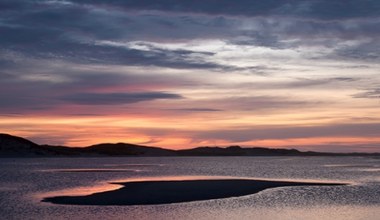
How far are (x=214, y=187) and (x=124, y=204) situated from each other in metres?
20.1

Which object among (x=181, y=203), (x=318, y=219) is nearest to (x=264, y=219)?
(x=318, y=219)

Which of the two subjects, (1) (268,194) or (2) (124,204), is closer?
(2) (124,204)

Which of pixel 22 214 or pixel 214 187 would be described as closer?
pixel 22 214

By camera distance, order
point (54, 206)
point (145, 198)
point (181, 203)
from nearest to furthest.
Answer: point (54, 206)
point (181, 203)
point (145, 198)

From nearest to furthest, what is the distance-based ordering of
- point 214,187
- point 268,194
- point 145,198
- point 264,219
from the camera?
point 264,219 < point 145,198 < point 268,194 < point 214,187

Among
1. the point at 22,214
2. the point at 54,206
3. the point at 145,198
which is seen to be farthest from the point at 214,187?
the point at 22,214

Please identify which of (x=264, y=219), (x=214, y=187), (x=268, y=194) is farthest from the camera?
(x=214, y=187)

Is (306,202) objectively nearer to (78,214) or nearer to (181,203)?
(181,203)

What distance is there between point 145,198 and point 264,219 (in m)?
16.4

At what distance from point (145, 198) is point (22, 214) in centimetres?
1439

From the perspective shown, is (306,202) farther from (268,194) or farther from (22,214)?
(22,214)

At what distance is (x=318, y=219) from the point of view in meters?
38.5

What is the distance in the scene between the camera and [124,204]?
4616cm

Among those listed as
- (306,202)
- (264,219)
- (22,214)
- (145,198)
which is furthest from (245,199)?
(22,214)
